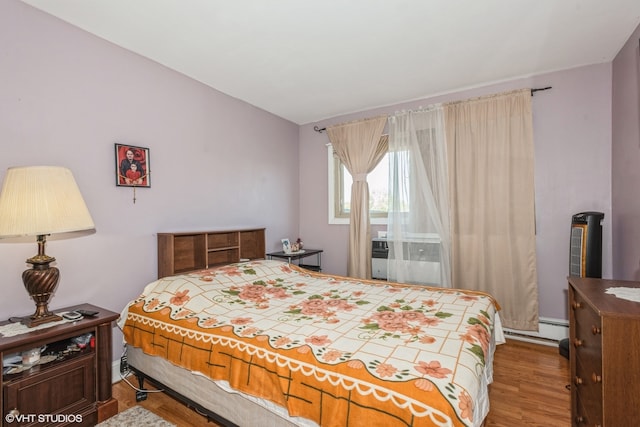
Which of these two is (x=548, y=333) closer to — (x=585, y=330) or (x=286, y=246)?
(x=585, y=330)

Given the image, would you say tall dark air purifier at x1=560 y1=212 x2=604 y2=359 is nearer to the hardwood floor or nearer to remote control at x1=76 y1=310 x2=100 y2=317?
the hardwood floor

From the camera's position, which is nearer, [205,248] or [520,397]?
[520,397]

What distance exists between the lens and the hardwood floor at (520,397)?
1.88 meters

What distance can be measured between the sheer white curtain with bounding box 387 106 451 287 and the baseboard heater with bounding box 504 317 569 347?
34.2 inches

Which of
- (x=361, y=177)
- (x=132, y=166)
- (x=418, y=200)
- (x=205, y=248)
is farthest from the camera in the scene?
(x=361, y=177)

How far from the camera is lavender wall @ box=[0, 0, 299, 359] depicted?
1.91 m

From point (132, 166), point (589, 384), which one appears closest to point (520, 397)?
point (589, 384)

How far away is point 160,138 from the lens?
268cm

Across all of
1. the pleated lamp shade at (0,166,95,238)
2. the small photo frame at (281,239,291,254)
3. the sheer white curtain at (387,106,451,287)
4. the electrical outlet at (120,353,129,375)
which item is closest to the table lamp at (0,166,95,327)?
the pleated lamp shade at (0,166,95,238)

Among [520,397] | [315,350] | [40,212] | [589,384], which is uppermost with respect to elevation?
[40,212]

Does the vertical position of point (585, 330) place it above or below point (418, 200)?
below

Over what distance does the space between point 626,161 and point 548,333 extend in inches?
67.2

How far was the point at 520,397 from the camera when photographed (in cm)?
209

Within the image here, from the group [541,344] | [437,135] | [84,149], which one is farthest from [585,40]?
[84,149]
